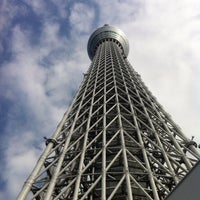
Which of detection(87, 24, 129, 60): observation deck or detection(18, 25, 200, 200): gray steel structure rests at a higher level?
detection(87, 24, 129, 60): observation deck

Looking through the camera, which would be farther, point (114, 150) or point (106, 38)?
point (106, 38)

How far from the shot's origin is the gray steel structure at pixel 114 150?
18.4 m

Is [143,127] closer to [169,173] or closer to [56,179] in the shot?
[169,173]

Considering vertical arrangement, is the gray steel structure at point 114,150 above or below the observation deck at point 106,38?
below

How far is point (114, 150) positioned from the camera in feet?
75.7

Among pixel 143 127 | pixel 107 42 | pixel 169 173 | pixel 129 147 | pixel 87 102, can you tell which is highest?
pixel 107 42

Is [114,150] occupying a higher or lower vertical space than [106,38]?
lower

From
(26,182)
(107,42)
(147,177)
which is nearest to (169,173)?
(147,177)

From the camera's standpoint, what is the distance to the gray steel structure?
723 inches

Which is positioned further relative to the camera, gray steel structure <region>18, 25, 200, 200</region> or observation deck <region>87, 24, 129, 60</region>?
observation deck <region>87, 24, 129, 60</region>

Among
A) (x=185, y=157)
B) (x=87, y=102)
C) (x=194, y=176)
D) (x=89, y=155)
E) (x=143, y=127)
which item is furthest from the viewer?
(x=87, y=102)

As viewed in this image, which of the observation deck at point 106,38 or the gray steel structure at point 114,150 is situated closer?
the gray steel structure at point 114,150

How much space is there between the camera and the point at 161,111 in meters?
31.2

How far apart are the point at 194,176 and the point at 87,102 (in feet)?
76.3
